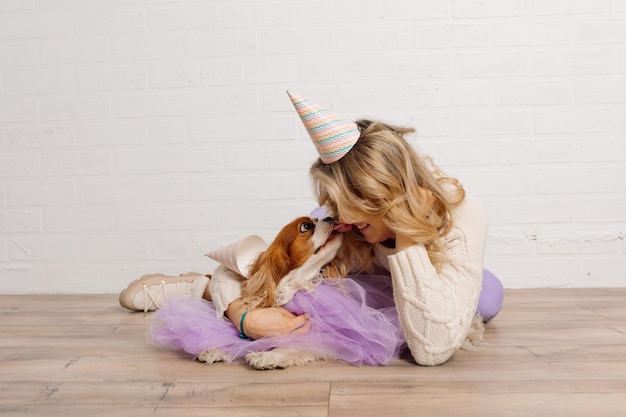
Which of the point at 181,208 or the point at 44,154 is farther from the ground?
the point at 44,154

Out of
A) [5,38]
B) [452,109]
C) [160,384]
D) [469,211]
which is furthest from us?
[5,38]

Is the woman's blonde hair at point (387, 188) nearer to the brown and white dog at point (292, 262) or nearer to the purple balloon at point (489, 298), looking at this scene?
the brown and white dog at point (292, 262)

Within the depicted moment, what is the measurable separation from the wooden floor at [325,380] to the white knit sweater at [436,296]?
0.18 ft

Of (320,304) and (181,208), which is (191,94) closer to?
(181,208)

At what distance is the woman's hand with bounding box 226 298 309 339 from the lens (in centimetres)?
161

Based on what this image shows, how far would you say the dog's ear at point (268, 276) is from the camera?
1.65m

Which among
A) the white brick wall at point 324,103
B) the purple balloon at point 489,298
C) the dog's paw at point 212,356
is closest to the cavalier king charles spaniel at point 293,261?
the dog's paw at point 212,356

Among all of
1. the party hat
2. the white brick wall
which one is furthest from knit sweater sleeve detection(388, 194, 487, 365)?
the white brick wall

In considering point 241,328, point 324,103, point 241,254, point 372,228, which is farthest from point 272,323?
point 324,103

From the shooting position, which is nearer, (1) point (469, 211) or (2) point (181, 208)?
(1) point (469, 211)

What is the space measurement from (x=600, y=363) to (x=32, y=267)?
220cm

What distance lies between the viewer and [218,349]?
1.62 m

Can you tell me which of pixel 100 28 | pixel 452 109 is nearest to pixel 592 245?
pixel 452 109

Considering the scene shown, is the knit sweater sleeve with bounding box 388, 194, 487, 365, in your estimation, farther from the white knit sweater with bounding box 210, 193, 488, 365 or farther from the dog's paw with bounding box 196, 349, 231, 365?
the dog's paw with bounding box 196, 349, 231, 365
